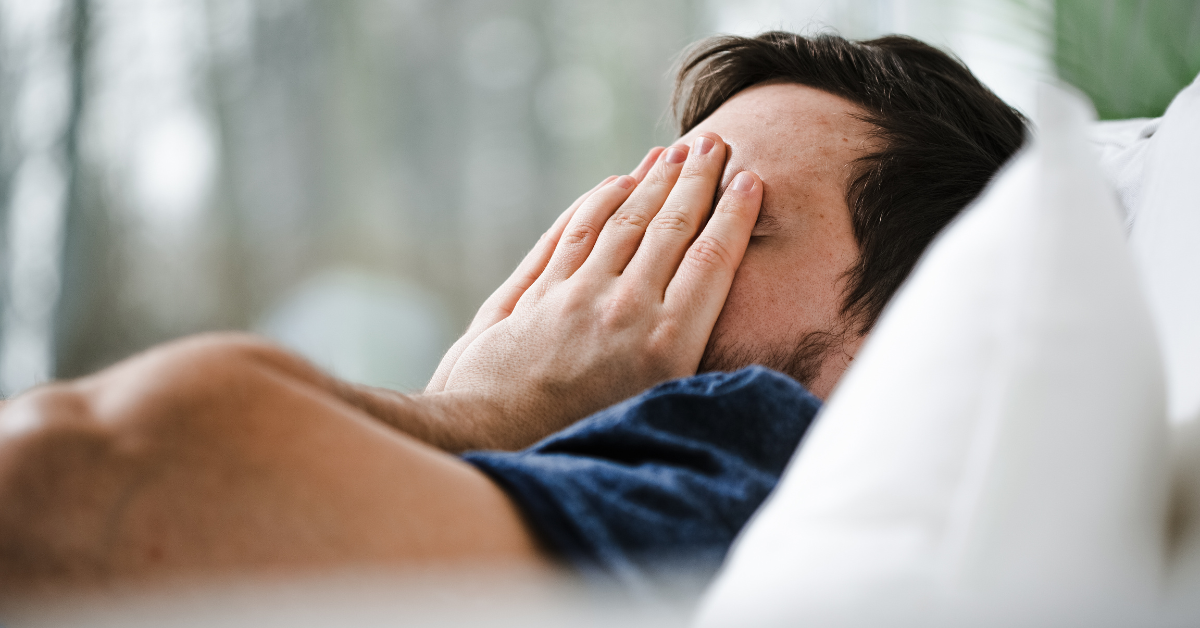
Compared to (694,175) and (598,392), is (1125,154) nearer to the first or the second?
(694,175)

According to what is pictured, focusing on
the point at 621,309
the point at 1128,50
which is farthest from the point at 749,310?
the point at 1128,50

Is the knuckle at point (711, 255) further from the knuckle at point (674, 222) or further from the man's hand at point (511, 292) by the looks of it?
the man's hand at point (511, 292)

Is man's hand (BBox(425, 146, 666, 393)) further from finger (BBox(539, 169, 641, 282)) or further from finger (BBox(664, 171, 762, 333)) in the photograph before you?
finger (BBox(664, 171, 762, 333))

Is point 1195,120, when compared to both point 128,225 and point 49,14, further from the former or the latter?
point 49,14

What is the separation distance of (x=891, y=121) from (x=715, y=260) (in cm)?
30

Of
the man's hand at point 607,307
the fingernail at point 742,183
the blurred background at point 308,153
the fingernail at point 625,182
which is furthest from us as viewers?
the blurred background at point 308,153

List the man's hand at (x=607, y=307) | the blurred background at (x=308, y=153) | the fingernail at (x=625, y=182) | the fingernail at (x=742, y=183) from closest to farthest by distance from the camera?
the man's hand at (x=607, y=307) < the fingernail at (x=742, y=183) < the fingernail at (x=625, y=182) < the blurred background at (x=308, y=153)

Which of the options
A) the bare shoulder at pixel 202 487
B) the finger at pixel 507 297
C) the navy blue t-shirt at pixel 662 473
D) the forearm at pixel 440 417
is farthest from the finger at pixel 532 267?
the bare shoulder at pixel 202 487

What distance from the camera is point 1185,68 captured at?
100cm

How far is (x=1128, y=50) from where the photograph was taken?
1.04 metres

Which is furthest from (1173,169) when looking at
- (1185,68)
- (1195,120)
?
(1185,68)

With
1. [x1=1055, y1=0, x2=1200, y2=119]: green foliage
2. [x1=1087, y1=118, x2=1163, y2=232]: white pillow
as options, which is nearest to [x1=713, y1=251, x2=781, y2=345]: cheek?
[x1=1087, y1=118, x2=1163, y2=232]: white pillow

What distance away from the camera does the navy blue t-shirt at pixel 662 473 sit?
37 cm

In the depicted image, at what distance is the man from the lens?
324 millimetres
